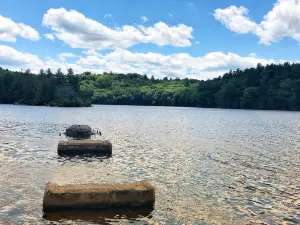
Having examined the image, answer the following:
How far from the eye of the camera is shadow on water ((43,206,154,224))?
1700 centimetres

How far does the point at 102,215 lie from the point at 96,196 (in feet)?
3.93

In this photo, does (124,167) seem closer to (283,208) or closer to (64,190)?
(64,190)

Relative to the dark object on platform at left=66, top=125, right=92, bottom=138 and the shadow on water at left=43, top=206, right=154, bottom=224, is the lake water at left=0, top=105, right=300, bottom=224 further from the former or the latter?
the dark object on platform at left=66, top=125, right=92, bottom=138

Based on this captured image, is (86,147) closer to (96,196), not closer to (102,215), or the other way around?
(96,196)

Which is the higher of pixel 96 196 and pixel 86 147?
pixel 96 196

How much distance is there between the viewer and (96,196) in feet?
60.6

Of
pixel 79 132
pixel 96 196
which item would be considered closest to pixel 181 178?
pixel 96 196

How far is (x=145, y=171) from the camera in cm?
2872

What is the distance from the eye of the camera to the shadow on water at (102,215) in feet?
55.8

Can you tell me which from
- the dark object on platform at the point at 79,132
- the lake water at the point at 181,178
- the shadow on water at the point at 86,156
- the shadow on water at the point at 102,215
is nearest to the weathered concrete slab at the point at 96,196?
the shadow on water at the point at 102,215

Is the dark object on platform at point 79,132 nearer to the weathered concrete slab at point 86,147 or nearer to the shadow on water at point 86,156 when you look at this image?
the weathered concrete slab at point 86,147

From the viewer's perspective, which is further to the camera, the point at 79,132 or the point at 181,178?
the point at 79,132

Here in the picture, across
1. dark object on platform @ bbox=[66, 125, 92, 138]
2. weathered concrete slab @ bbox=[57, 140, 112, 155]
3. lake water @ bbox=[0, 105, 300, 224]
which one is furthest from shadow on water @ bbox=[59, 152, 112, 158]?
dark object on platform @ bbox=[66, 125, 92, 138]

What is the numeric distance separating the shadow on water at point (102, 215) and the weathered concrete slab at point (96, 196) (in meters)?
0.33
